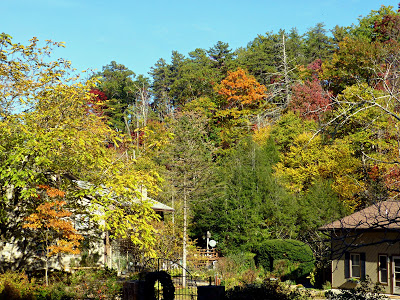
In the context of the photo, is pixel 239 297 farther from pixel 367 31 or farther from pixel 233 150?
pixel 367 31

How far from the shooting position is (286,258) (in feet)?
97.9

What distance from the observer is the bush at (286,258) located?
29.2 meters

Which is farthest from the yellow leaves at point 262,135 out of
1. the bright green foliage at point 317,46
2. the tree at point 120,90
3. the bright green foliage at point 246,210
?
the tree at point 120,90

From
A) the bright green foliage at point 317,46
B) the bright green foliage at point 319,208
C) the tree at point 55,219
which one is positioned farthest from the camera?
the bright green foliage at point 317,46

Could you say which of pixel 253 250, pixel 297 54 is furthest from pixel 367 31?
pixel 253 250

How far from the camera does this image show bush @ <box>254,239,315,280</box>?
1150 inches

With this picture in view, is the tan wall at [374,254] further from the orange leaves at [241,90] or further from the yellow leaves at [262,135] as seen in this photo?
the orange leaves at [241,90]

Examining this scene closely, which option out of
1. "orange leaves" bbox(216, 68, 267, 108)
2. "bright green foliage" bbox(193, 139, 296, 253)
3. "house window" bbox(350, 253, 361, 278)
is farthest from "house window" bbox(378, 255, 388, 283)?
"orange leaves" bbox(216, 68, 267, 108)

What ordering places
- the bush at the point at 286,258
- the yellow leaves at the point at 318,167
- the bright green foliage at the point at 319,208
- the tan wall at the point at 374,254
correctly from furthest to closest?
the yellow leaves at the point at 318,167 < the bright green foliage at the point at 319,208 < the bush at the point at 286,258 < the tan wall at the point at 374,254

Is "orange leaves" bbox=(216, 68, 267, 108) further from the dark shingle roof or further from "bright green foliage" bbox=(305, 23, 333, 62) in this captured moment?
the dark shingle roof

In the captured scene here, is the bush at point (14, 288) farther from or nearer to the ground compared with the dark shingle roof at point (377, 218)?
nearer to the ground

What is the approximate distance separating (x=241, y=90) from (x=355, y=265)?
97.0ft

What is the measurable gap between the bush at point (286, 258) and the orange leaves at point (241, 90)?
2255 centimetres

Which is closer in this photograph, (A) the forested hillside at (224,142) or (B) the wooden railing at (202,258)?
(A) the forested hillside at (224,142)
